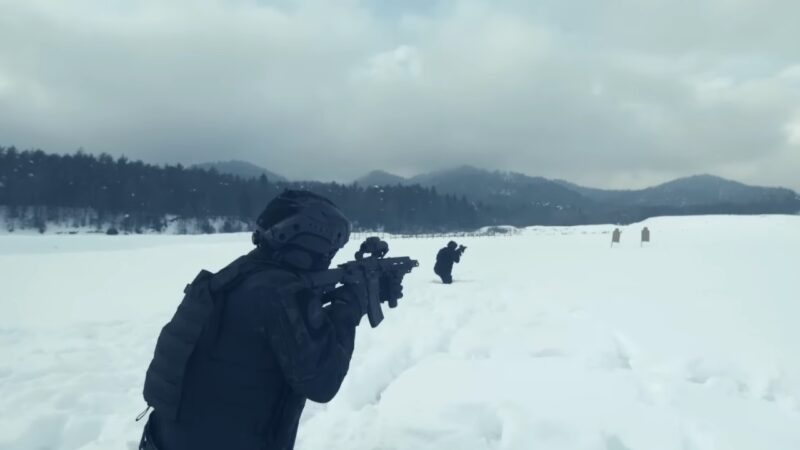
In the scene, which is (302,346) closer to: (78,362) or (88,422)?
(88,422)

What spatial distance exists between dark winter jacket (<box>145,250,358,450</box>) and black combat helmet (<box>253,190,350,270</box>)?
22 cm

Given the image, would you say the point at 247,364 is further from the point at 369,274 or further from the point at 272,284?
the point at 369,274

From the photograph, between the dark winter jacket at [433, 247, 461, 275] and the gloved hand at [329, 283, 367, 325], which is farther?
the dark winter jacket at [433, 247, 461, 275]

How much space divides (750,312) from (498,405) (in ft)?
19.9

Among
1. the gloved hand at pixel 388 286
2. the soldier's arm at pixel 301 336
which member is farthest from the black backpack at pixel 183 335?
the gloved hand at pixel 388 286

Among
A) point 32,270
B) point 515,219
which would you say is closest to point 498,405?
point 32,270

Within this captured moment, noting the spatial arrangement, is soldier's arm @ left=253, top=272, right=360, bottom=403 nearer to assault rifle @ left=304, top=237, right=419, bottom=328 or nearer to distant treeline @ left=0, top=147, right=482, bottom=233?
assault rifle @ left=304, top=237, right=419, bottom=328

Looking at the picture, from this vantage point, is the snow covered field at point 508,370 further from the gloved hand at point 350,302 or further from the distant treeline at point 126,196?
the distant treeline at point 126,196

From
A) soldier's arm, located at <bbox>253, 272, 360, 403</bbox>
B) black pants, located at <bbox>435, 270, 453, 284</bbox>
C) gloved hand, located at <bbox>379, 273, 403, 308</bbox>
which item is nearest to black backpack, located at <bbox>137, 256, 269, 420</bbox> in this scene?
soldier's arm, located at <bbox>253, 272, 360, 403</bbox>

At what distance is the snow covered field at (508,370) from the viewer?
441 centimetres

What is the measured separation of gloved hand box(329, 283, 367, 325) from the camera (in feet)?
8.48

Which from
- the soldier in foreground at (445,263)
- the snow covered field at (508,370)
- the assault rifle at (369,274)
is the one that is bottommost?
the snow covered field at (508,370)

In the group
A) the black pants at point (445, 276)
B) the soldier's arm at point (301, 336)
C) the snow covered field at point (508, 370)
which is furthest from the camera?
the black pants at point (445, 276)

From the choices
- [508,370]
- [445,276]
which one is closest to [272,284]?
[508,370]
